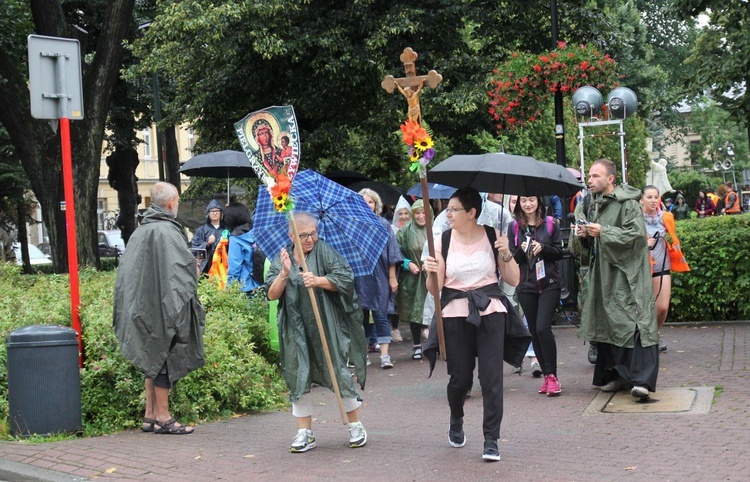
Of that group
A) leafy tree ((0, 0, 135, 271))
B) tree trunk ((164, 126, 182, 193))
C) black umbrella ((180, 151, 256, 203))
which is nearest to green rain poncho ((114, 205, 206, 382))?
black umbrella ((180, 151, 256, 203))

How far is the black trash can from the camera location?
747 centimetres

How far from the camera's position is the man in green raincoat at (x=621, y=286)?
26.2ft

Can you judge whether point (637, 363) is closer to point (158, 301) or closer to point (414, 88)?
point (414, 88)

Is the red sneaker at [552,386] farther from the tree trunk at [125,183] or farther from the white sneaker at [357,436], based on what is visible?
the tree trunk at [125,183]

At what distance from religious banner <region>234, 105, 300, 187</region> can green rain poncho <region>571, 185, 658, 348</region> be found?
8.59 ft

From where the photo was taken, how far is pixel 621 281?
807cm

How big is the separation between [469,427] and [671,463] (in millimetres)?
1839

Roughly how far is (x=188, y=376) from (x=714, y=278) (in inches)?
290

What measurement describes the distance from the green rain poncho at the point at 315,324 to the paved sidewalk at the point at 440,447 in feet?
1.74

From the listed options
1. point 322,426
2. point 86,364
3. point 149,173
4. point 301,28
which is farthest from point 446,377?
point 149,173

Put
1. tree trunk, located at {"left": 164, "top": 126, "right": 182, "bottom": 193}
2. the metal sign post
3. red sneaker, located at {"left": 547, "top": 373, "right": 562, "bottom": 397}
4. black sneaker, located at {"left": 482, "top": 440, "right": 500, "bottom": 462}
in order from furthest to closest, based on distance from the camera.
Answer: tree trunk, located at {"left": 164, "top": 126, "right": 182, "bottom": 193} < red sneaker, located at {"left": 547, "top": 373, "right": 562, "bottom": 397} < the metal sign post < black sneaker, located at {"left": 482, "top": 440, "right": 500, "bottom": 462}

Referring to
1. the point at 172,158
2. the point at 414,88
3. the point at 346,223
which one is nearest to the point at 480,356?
the point at 346,223

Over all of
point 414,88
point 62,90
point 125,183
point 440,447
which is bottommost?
point 440,447

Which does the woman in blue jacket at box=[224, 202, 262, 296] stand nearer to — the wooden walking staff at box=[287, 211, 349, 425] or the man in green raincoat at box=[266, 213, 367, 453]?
the man in green raincoat at box=[266, 213, 367, 453]
